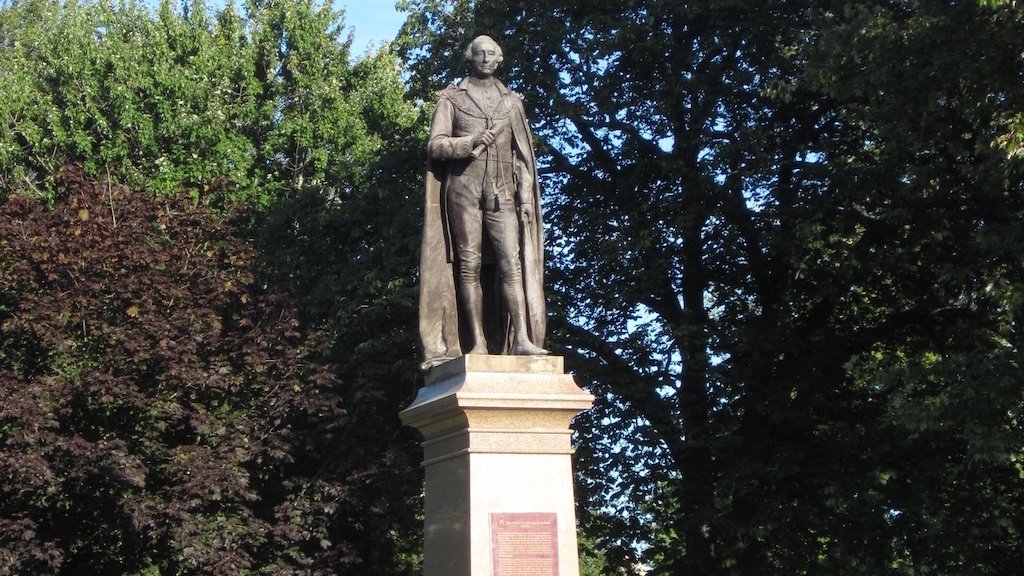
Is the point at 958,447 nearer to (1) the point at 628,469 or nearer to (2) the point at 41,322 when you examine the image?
(1) the point at 628,469

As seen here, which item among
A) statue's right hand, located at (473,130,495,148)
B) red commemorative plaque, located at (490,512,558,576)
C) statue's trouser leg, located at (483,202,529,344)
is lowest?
red commemorative plaque, located at (490,512,558,576)

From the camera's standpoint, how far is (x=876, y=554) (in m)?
17.9

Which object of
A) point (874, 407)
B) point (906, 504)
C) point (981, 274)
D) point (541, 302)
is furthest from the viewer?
point (874, 407)

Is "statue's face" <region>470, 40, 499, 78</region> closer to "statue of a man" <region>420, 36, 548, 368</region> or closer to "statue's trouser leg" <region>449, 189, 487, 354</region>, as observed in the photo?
"statue of a man" <region>420, 36, 548, 368</region>

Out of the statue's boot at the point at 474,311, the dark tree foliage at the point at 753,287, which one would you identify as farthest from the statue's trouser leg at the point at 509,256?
the dark tree foliage at the point at 753,287

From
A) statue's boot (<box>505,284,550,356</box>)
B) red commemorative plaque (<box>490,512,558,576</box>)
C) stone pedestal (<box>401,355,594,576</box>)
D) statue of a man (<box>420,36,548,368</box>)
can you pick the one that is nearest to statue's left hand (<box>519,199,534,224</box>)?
statue of a man (<box>420,36,548,368</box>)

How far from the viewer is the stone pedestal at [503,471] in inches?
350

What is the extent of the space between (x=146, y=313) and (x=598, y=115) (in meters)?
6.78

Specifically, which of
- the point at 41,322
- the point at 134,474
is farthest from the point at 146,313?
the point at 134,474

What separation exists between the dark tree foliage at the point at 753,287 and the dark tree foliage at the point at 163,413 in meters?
3.56

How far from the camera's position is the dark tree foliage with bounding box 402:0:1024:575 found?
17594 millimetres

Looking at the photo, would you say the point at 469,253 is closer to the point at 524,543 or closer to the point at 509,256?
the point at 509,256

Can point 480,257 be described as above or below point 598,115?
below

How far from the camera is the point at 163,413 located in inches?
744
